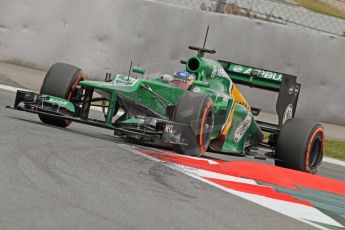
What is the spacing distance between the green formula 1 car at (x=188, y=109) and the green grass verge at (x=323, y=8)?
5638 mm

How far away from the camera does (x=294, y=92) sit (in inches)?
407

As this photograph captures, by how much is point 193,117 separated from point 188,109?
10 centimetres

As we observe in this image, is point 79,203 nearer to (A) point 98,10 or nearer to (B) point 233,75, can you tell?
(B) point 233,75

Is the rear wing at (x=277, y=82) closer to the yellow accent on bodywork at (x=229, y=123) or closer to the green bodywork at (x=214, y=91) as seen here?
the green bodywork at (x=214, y=91)

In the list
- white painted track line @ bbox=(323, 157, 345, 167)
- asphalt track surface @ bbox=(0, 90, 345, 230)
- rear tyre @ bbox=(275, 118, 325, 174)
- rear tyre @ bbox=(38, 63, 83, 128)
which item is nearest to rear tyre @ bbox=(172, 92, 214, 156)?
asphalt track surface @ bbox=(0, 90, 345, 230)

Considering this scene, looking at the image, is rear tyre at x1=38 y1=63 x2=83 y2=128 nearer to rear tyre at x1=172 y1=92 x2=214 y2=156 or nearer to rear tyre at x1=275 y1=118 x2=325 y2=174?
rear tyre at x1=172 y1=92 x2=214 y2=156

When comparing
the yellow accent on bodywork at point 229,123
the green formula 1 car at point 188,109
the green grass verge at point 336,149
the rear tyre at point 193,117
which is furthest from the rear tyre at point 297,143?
the green grass verge at point 336,149

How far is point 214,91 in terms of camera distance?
30.4 feet

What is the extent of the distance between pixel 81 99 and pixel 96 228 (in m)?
4.74

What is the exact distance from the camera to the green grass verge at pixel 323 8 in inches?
615

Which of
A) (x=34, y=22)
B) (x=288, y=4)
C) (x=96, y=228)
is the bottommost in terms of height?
(x=96, y=228)

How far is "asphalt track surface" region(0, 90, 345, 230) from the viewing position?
4.82 m

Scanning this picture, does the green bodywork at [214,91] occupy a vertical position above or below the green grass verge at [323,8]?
below

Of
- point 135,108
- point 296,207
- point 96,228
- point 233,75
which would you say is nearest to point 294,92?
point 233,75
